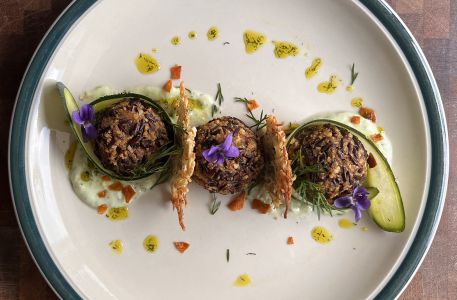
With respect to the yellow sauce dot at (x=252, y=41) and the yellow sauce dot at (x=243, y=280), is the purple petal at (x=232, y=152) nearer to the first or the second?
the yellow sauce dot at (x=252, y=41)

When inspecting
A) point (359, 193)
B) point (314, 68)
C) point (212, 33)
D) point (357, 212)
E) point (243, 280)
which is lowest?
point (243, 280)

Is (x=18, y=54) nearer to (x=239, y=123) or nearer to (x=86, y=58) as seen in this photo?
(x=86, y=58)

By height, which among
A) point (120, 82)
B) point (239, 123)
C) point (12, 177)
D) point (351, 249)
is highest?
point (120, 82)

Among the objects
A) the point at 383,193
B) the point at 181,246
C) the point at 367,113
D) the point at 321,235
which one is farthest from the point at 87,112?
the point at 383,193

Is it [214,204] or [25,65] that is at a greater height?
[25,65]

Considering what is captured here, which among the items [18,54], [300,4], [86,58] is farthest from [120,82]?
[300,4]

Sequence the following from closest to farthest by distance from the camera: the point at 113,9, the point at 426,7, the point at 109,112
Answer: the point at 109,112, the point at 113,9, the point at 426,7

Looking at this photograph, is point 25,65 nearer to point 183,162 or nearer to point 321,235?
point 183,162

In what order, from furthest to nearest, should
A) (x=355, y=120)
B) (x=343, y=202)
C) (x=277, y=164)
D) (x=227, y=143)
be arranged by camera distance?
(x=355, y=120)
(x=343, y=202)
(x=277, y=164)
(x=227, y=143)
